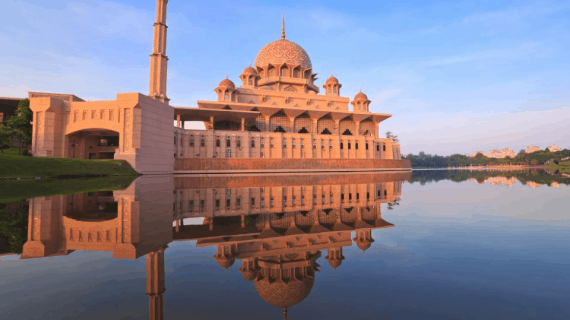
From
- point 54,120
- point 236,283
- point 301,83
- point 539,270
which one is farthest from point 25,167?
point 301,83

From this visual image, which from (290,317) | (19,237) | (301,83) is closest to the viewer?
(290,317)

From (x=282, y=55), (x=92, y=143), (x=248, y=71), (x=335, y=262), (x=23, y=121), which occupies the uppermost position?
(x=282, y=55)

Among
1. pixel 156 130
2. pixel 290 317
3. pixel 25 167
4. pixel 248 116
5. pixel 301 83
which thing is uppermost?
pixel 301 83

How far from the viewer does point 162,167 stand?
34219 millimetres

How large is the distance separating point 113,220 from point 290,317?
20.1 ft

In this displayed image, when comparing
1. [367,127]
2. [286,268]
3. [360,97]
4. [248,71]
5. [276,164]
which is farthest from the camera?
[367,127]

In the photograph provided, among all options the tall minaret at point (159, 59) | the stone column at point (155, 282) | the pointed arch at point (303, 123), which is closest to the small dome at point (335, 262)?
the stone column at point (155, 282)

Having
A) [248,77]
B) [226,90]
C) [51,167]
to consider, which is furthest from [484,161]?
[51,167]

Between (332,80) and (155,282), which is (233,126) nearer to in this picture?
(332,80)

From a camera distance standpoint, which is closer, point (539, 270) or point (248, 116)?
point (539, 270)

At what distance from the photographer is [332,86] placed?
5834cm

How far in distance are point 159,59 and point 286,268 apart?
1565 inches

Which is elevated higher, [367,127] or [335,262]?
[367,127]

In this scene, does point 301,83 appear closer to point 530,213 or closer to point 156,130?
point 156,130
